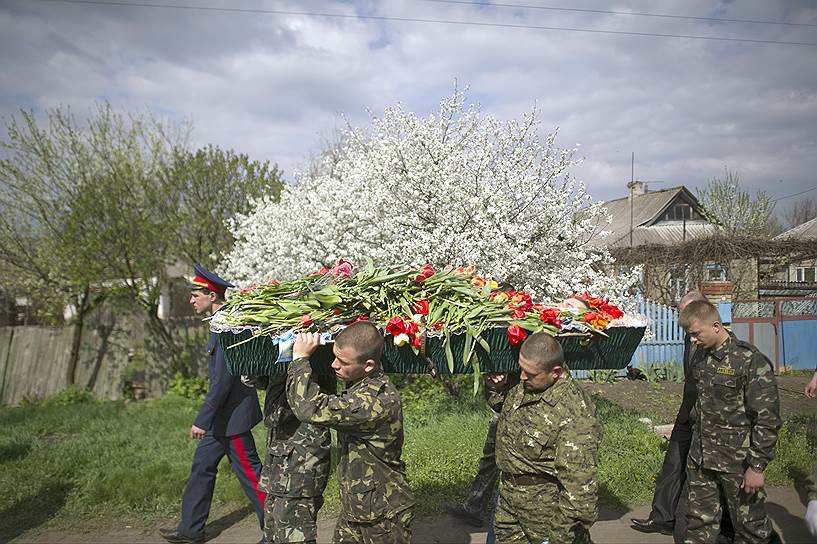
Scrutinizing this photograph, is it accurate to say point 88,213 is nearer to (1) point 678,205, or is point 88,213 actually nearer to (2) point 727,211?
(2) point 727,211

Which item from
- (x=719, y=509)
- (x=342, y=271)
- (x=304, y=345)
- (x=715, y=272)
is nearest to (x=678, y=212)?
(x=715, y=272)

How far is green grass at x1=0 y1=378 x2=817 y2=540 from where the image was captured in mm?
5875

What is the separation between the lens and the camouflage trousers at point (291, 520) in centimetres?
372

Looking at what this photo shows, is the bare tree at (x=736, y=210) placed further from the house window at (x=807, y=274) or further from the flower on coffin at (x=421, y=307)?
the flower on coffin at (x=421, y=307)

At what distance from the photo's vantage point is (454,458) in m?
6.59

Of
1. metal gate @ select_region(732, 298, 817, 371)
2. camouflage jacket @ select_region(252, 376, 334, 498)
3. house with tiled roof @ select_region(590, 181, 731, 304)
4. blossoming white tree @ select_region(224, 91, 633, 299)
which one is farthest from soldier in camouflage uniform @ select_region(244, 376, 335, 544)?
house with tiled roof @ select_region(590, 181, 731, 304)

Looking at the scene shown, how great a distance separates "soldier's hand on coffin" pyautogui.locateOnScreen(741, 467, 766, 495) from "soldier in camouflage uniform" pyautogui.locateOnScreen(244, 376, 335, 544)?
279cm

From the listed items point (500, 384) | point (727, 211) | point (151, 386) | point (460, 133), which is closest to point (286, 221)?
point (460, 133)

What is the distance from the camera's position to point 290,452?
3.85 meters

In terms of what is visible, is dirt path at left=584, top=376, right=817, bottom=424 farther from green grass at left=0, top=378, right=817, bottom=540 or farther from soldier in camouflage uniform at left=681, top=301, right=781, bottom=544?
soldier in camouflage uniform at left=681, top=301, right=781, bottom=544

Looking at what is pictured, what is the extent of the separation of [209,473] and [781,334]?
1318cm

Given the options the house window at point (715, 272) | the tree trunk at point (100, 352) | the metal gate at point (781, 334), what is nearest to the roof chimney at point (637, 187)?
the house window at point (715, 272)

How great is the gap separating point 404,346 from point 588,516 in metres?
1.33

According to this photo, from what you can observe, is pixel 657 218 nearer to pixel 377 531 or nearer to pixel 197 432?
pixel 197 432
